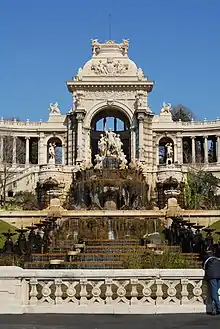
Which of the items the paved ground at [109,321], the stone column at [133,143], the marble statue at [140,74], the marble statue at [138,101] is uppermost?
the marble statue at [140,74]

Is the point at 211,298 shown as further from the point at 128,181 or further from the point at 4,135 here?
the point at 4,135

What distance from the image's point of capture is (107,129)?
91750mm

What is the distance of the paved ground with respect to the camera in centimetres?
1206

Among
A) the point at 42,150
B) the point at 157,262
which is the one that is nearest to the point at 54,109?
the point at 42,150

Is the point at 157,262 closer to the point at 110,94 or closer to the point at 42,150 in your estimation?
the point at 110,94

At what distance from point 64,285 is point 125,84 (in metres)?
81.5

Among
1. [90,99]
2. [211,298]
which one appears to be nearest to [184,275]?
[211,298]

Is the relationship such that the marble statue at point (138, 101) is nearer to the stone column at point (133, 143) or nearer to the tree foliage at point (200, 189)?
the stone column at point (133, 143)

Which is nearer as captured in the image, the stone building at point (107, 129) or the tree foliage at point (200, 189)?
the tree foliage at point (200, 189)

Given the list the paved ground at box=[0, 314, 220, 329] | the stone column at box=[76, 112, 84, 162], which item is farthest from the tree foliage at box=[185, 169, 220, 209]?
the paved ground at box=[0, 314, 220, 329]

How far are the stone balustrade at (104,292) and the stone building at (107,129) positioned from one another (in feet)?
222

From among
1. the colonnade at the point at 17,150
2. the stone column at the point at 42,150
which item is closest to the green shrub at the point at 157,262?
the colonnade at the point at 17,150

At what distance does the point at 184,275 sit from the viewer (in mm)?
13695

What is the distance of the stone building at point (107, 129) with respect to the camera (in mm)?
88375
